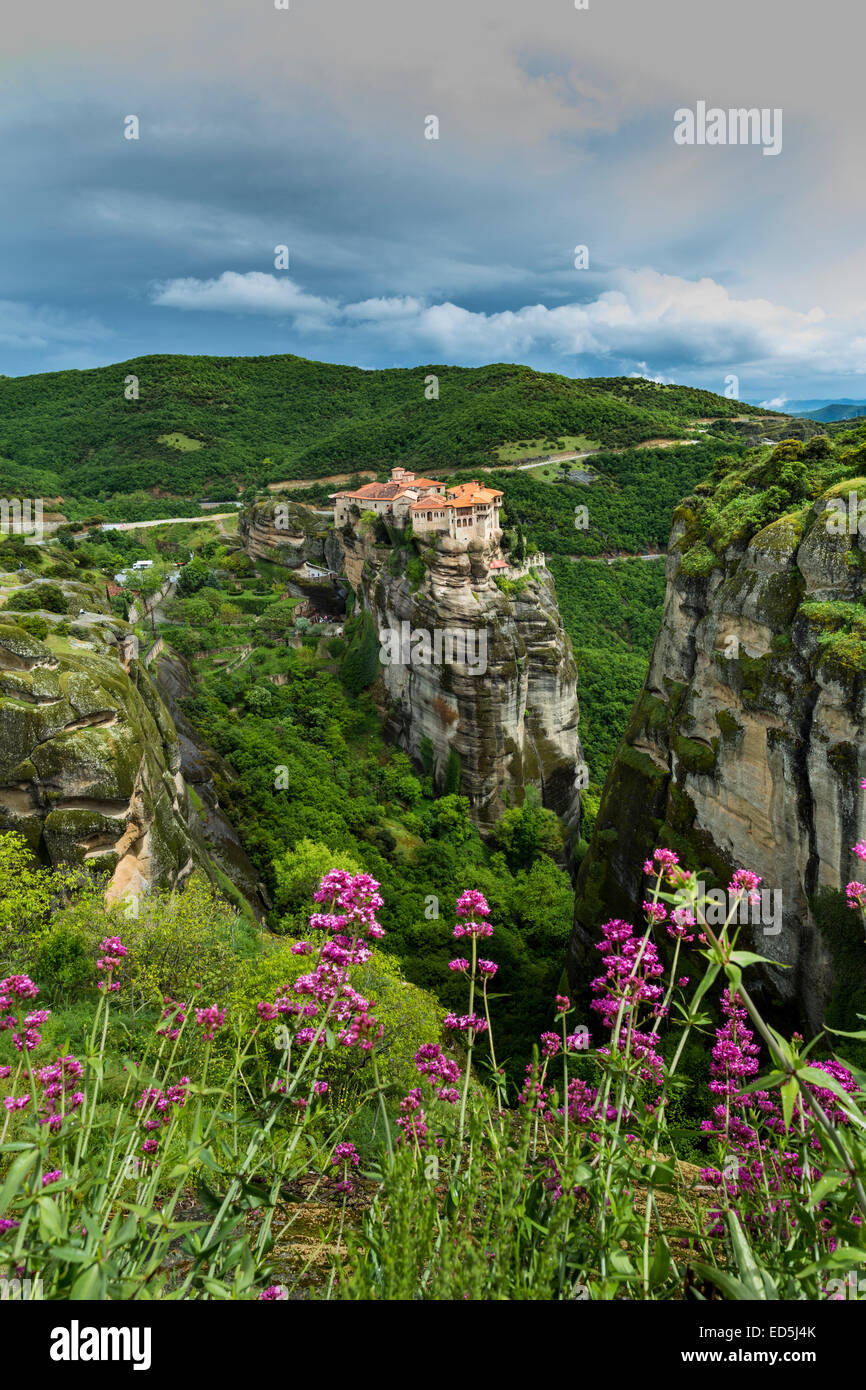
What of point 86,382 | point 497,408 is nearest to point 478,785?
point 497,408

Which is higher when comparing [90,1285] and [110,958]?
[110,958]

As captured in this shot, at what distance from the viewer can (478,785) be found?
117 feet

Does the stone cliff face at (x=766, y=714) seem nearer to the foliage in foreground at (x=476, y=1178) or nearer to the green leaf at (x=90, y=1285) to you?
the foliage in foreground at (x=476, y=1178)

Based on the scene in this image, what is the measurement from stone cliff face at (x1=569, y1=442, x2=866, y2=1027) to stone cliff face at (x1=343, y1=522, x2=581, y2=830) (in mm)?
13804

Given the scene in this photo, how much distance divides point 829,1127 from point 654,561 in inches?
2499

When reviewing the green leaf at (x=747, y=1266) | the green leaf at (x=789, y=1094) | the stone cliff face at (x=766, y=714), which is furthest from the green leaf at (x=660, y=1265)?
Result: the stone cliff face at (x=766, y=714)

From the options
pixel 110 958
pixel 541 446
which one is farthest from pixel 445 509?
pixel 541 446

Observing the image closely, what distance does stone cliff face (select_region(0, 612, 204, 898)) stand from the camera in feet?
53.2

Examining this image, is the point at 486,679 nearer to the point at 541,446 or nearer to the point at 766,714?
the point at 766,714

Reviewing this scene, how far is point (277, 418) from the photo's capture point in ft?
401

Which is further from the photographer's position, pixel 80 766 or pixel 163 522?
pixel 163 522

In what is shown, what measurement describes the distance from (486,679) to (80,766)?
21.5 m

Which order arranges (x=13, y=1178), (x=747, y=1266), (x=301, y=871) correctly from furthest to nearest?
(x=301, y=871), (x=747, y=1266), (x=13, y=1178)
